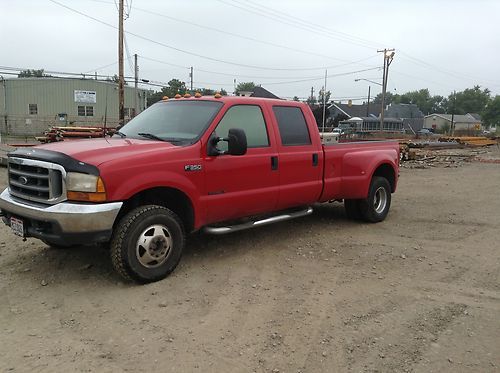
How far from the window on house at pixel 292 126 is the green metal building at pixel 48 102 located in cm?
3984

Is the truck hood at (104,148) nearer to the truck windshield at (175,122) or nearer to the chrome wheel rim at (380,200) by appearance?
the truck windshield at (175,122)

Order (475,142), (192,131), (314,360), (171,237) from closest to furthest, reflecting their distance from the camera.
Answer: (314,360)
(171,237)
(192,131)
(475,142)

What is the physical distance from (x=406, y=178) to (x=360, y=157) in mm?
7491

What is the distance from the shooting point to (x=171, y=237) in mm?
4629

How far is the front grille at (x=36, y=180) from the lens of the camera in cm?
416

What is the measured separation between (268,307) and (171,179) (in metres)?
1.56

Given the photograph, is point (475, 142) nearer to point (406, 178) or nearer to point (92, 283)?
point (406, 178)

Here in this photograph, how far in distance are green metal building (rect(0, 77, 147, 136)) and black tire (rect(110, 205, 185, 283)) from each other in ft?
135

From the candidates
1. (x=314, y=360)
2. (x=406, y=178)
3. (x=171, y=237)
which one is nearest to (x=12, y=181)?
(x=171, y=237)

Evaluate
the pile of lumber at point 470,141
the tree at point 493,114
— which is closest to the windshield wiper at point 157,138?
the pile of lumber at point 470,141

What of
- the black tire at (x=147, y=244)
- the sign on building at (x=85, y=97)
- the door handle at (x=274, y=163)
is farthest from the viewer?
the sign on building at (x=85, y=97)

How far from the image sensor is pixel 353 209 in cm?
726

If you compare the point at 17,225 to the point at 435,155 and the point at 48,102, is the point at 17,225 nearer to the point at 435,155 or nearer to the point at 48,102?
the point at 435,155

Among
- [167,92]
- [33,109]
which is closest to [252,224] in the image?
[33,109]
